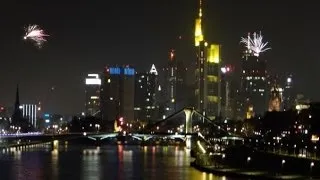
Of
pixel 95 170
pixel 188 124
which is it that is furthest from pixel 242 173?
pixel 188 124

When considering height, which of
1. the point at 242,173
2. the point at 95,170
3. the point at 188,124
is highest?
the point at 188,124

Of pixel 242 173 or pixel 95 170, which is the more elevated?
pixel 242 173

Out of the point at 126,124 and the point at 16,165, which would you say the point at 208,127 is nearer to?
the point at 126,124

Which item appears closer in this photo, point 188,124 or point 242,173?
point 242,173

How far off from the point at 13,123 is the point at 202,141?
7497 centimetres

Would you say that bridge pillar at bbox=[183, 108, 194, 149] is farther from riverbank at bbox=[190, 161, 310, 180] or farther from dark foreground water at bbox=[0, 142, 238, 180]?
riverbank at bbox=[190, 161, 310, 180]

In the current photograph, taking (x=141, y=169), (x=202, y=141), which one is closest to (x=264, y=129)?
(x=202, y=141)

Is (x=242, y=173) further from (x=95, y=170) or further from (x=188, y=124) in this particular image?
(x=188, y=124)

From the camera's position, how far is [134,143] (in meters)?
177

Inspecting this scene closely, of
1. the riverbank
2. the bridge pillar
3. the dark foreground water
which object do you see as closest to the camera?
the riverbank

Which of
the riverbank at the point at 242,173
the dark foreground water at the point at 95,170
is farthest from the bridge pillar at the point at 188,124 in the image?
the riverbank at the point at 242,173

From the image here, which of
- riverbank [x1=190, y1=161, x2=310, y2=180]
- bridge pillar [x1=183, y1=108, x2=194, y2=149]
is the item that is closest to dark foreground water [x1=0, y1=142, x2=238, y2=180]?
riverbank [x1=190, y1=161, x2=310, y2=180]

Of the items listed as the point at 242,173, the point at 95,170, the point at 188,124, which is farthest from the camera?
the point at 188,124

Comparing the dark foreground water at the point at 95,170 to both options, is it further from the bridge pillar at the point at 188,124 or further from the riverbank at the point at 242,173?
the bridge pillar at the point at 188,124
